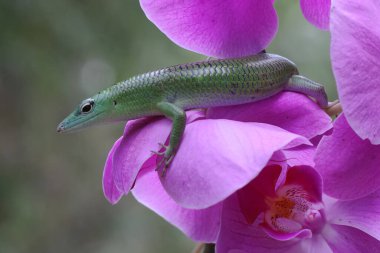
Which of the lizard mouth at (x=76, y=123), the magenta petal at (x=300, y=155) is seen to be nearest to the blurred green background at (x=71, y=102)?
the lizard mouth at (x=76, y=123)

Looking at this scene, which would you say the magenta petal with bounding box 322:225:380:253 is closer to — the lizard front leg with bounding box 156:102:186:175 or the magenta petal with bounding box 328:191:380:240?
the magenta petal with bounding box 328:191:380:240

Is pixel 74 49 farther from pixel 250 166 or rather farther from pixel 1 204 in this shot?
pixel 250 166

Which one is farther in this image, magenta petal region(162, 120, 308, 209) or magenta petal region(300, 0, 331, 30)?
magenta petal region(300, 0, 331, 30)

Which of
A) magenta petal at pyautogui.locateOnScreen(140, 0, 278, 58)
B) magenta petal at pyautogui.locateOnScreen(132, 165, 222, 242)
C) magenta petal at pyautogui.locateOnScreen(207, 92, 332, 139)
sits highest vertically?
magenta petal at pyautogui.locateOnScreen(140, 0, 278, 58)

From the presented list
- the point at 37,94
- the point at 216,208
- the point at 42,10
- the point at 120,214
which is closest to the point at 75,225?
the point at 120,214

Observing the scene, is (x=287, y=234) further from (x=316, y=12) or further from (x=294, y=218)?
(x=316, y=12)

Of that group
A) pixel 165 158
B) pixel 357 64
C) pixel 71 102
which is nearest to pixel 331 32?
pixel 357 64

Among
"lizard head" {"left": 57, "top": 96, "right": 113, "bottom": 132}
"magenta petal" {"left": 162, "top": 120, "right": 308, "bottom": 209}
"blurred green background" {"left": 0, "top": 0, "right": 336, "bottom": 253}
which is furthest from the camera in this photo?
"blurred green background" {"left": 0, "top": 0, "right": 336, "bottom": 253}

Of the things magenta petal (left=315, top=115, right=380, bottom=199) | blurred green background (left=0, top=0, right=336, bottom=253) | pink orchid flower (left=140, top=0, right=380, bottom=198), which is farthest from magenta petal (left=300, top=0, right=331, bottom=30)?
blurred green background (left=0, top=0, right=336, bottom=253)
